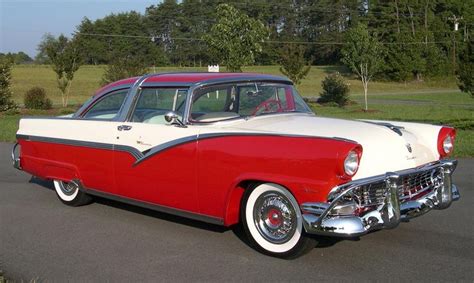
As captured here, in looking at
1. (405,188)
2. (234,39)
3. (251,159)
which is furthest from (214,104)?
(234,39)

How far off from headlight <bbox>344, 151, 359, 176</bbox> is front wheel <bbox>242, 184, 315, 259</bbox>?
516 mm

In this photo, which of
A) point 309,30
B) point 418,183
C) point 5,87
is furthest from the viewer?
point 309,30

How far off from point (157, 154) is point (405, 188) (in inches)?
91.3

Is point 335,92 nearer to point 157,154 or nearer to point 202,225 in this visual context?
point 202,225

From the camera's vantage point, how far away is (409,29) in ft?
275

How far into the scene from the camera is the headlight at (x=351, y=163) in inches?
154

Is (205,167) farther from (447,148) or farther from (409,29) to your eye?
(409,29)

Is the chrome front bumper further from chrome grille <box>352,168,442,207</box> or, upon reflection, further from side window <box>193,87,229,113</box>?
side window <box>193,87,229,113</box>

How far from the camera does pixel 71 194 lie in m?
6.42

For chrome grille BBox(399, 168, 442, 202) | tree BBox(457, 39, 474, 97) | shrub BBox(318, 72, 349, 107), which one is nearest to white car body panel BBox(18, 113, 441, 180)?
chrome grille BBox(399, 168, 442, 202)

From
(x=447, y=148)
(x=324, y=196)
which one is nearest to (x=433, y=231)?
(x=447, y=148)

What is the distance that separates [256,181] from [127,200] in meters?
1.71

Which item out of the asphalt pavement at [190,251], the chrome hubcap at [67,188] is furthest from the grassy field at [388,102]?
the chrome hubcap at [67,188]

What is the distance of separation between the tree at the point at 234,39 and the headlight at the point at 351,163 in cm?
2157
